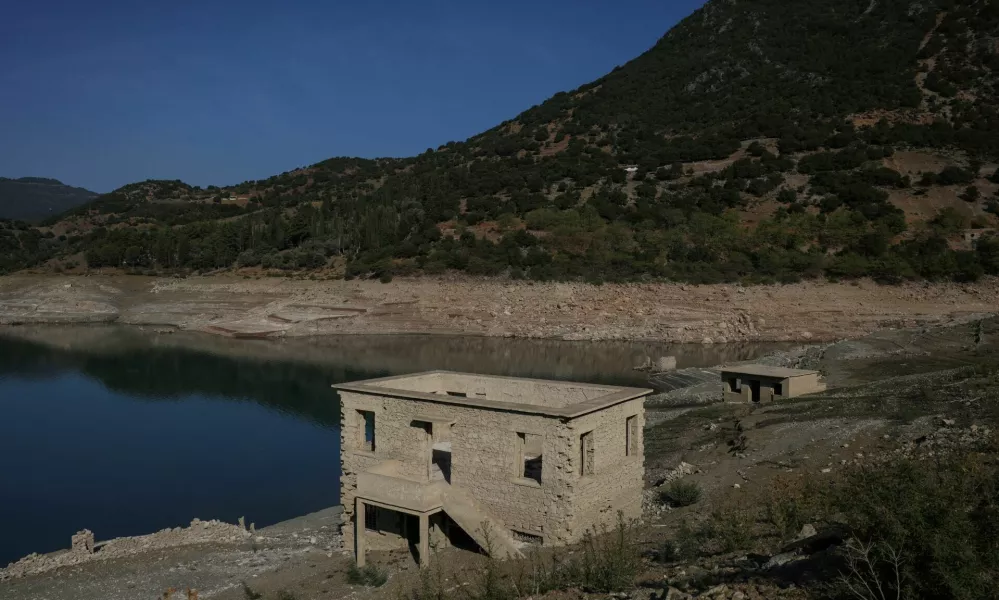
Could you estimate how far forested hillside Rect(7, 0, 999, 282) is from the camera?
52375mm

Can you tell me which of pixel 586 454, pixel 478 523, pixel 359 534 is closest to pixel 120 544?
pixel 359 534

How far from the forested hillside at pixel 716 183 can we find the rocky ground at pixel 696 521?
107 feet

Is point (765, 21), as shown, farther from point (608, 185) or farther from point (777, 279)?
point (777, 279)

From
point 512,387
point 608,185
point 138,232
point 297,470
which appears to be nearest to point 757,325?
point 608,185

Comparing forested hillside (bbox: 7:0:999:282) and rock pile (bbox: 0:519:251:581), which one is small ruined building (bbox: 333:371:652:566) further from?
forested hillside (bbox: 7:0:999:282)

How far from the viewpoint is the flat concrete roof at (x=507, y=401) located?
36.0 ft

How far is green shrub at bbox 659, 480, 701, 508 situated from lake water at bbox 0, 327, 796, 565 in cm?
939

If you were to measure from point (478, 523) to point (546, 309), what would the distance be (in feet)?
126

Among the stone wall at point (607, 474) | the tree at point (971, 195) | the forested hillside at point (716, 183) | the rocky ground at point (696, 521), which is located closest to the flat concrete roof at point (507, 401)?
the stone wall at point (607, 474)

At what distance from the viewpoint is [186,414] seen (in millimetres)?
30141

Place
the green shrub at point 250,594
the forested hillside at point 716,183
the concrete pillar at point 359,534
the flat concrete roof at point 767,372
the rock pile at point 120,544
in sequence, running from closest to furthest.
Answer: the green shrub at point 250,594 < the concrete pillar at point 359,534 < the rock pile at point 120,544 < the flat concrete roof at point 767,372 < the forested hillside at point 716,183

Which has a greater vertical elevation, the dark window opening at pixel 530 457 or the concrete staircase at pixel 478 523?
the dark window opening at pixel 530 457

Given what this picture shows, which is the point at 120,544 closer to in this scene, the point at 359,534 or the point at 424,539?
the point at 359,534

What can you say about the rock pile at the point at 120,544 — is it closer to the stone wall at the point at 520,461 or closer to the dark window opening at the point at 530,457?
the stone wall at the point at 520,461
